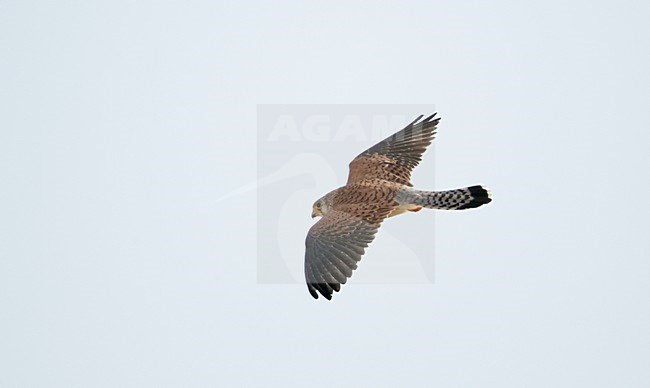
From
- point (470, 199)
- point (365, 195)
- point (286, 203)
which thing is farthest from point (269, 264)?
point (470, 199)

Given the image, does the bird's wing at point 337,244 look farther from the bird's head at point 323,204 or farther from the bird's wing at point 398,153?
the bird's wing at point 398,153

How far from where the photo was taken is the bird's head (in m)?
9.88

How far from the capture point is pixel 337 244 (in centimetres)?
887

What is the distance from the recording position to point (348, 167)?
10555 mm

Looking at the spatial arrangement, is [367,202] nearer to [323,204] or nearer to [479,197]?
[323,204]

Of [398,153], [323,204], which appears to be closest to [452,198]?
[398,153]

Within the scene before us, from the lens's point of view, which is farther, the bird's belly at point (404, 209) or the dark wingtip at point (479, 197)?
the bird's belly at point (404, 209)

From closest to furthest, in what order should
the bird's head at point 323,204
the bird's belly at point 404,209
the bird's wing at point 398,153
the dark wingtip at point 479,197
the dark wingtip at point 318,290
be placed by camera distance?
the dark wingtip at point 318,290
the dark wingtip at point 479,197
the bird's belly at point 404,209
the bird's head at point 323,204
the bird's wing at point 398,153

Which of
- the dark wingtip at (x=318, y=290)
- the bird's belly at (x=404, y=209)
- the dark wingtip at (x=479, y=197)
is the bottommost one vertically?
the dark wingtip at (x=318, y=290)

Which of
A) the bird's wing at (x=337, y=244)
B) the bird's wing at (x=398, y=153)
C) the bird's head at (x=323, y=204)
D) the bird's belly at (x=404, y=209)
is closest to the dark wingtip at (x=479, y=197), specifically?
the bird's belly at (x=404, y=209)

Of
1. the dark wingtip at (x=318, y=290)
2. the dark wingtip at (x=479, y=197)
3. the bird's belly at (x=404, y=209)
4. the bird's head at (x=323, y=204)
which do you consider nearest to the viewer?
the dark wingtip at (x=318, y=290)

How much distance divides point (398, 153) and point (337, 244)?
206 centimetres

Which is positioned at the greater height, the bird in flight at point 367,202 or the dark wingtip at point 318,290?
the bird in flight at point 367,202

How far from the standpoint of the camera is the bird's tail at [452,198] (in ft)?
29.8
